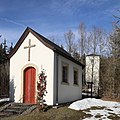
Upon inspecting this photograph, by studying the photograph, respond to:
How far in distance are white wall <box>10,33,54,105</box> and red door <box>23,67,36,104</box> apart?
1.03 feet

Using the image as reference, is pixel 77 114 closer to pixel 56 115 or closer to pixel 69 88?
pixel 56 115

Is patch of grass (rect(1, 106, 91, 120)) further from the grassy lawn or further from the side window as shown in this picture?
the side window

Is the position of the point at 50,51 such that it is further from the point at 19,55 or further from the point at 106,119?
the point at 106,119

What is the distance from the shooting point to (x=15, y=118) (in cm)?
1435

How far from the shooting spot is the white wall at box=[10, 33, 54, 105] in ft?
57.6

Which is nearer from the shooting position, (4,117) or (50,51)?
(4,117)

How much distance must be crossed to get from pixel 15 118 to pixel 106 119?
5.06m

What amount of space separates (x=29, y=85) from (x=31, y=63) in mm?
1621

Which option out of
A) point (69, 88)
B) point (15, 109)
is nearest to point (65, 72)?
point (69, 88)

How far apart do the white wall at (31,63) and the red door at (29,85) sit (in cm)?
31

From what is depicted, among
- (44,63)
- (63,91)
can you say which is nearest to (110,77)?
(63,91)

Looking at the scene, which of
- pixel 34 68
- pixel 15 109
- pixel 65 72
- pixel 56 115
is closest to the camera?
pixel 56 115

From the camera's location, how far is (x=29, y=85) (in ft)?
61.1

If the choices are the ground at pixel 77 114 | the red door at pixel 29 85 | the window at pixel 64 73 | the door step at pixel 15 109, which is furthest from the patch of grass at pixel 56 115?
the window at pixel 64 73
